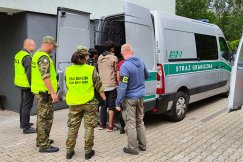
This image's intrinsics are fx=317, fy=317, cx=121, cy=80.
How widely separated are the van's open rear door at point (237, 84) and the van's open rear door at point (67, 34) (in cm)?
342

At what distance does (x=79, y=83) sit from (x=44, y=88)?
2.42ft

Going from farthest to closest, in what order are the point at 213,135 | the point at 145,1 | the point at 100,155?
the point at 145,1 < the point at 213,135 < the point at 100,155

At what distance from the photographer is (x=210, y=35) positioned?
27.7 ft

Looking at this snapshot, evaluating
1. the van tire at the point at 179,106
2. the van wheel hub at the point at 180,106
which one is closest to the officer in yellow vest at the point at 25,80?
the van tire at the point at 179,106

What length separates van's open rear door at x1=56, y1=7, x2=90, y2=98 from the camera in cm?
667

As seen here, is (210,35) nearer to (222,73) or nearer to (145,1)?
(222,73)

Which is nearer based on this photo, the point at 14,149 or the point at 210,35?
the point at 14,149

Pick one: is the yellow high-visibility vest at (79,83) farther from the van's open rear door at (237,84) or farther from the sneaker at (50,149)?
the van's open rear door at (237,84)

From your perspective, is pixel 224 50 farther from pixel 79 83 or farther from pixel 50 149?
pixel 50 149

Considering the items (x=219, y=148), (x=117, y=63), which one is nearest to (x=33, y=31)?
(x=117, y=63)

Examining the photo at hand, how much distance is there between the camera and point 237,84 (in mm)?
5363

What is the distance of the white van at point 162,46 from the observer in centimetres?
612

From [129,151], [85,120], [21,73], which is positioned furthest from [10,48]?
[129,151]

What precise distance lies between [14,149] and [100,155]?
1510 millimetres
